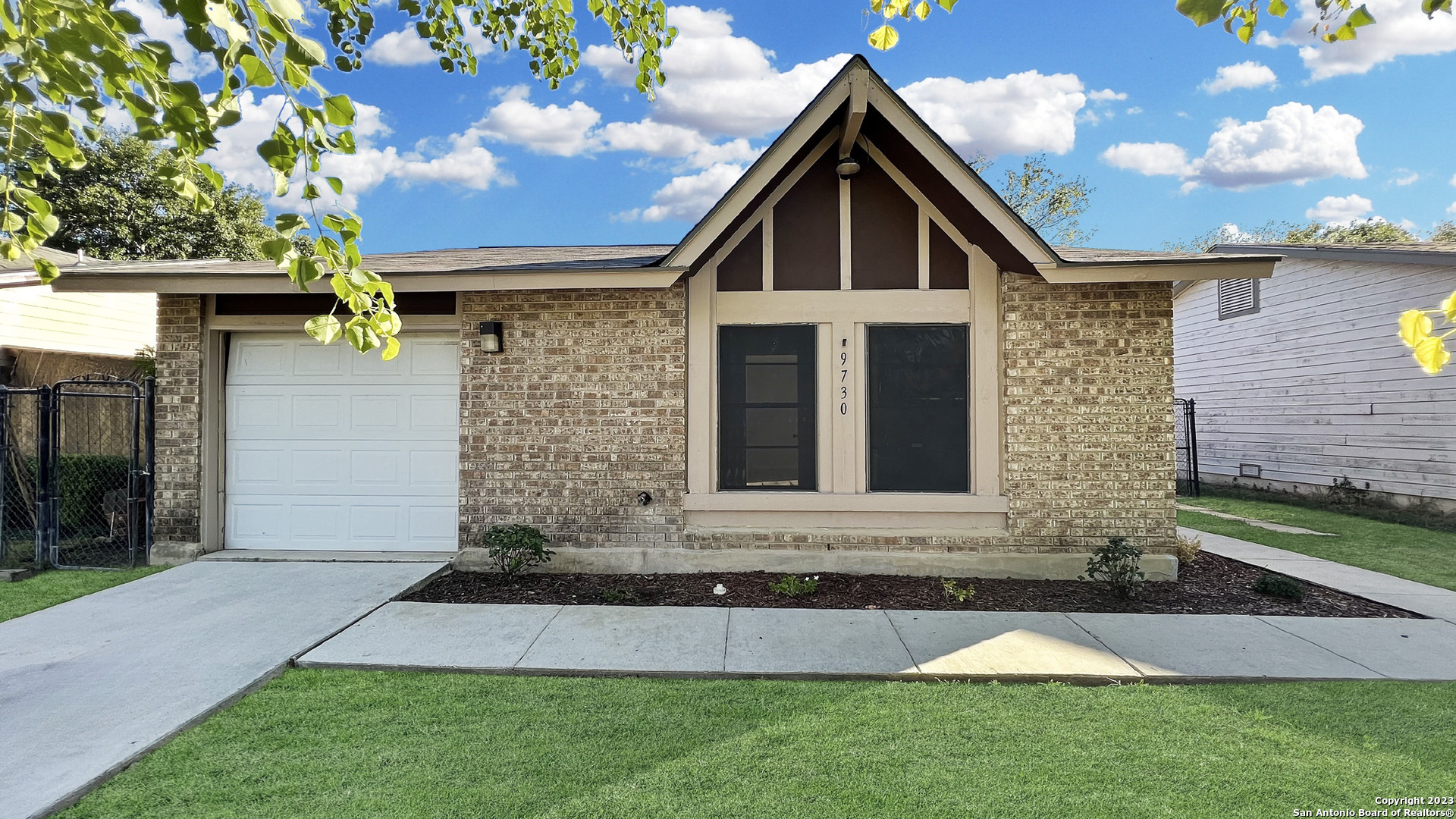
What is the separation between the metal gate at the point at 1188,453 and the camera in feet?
46.7

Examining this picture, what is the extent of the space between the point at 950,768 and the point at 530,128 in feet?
102

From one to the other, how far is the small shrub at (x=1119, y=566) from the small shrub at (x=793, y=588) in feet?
8.32

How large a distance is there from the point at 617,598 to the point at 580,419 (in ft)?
6.07

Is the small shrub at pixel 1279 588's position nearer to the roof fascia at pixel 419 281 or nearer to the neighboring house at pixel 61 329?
the roof fascia at pixel 419 281

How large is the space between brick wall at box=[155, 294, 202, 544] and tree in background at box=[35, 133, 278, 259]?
17047 millimetres

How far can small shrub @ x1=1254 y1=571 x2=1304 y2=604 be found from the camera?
5.99m

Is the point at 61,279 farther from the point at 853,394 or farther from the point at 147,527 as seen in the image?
the point at 853,394

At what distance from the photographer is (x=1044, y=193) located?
25.0 m

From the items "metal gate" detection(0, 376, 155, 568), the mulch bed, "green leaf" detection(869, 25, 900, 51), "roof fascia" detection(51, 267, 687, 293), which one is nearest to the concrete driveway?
the mulch bed

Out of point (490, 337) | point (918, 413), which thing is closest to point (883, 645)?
point (918, 413)

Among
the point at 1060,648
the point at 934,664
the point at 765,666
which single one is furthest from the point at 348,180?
the point at 1060,648

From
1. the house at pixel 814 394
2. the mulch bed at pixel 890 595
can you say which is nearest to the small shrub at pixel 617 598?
the mulch bed at pixel 890 595

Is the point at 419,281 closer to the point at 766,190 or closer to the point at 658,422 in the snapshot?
the point at 658,422

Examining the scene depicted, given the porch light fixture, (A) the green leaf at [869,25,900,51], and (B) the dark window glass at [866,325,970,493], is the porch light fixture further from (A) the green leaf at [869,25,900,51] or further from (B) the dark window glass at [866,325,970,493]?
(A) the green leaf at [869,25,900,51]
